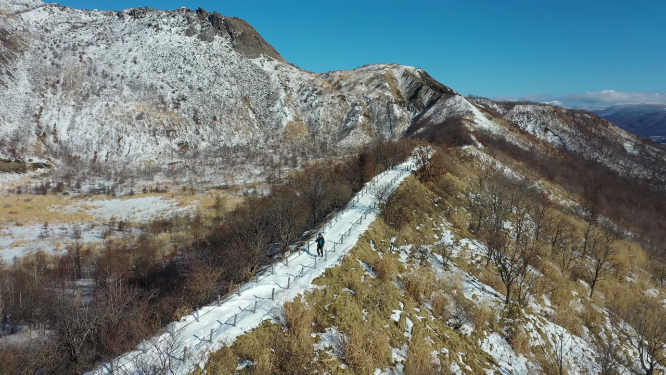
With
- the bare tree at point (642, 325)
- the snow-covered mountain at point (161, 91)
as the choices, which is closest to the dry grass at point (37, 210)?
the snow-covered mountain at point (161, 91)

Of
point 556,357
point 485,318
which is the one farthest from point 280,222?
point 556,357

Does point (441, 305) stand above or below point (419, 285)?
below

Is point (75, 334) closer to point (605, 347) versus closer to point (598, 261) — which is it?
point (605, 347)

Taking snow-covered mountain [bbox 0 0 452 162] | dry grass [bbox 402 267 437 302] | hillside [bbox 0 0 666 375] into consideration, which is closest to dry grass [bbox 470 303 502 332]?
hillside [bbox 0 0 666 375]

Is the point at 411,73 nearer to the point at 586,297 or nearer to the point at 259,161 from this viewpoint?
the point at 259,161

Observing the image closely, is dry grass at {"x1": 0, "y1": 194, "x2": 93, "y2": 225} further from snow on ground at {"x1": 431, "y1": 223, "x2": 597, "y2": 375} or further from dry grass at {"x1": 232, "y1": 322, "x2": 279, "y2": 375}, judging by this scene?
snow on ground at {"x1": 431, "y1": 223, "x2": 597, "y2": 375}

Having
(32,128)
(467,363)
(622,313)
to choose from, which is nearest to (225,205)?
(467,363)
